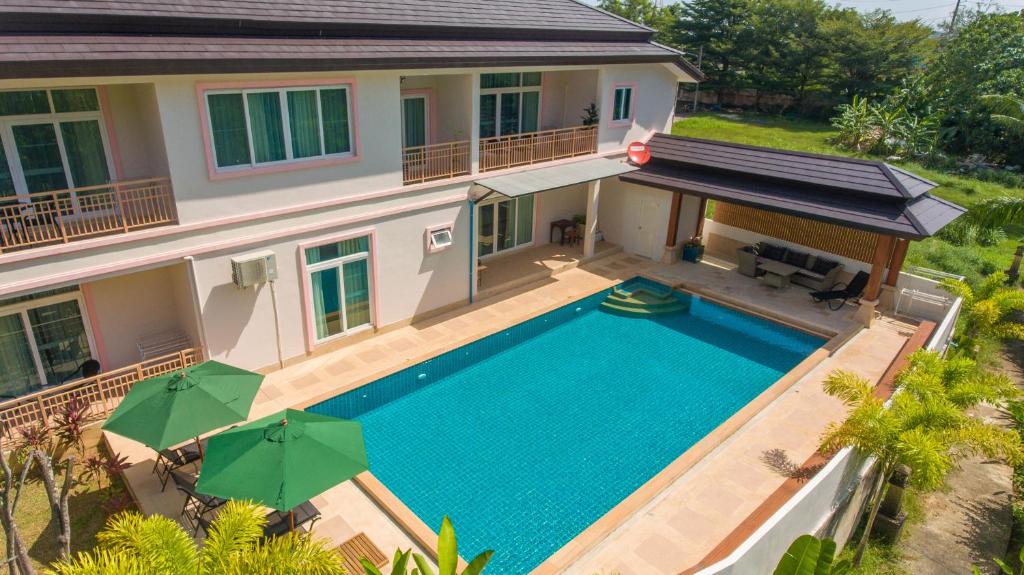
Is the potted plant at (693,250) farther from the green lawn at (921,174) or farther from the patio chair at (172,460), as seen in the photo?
the patio chair at (172,460)

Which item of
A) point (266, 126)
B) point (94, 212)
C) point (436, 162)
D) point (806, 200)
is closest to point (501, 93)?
point (436, 162)

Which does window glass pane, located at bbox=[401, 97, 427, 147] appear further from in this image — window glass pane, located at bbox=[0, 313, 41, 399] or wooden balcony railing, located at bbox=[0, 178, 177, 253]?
window glass pane, located at bbox=[0, 313, 41, 399]

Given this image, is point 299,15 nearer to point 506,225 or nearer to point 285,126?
point 285,126

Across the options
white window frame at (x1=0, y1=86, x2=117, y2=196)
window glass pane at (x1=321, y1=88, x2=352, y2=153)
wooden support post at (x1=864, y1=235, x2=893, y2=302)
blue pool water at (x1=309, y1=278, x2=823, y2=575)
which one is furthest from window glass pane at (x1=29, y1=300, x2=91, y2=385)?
wooden support post at (x1=864, y1=235, x2=893, y2=302)

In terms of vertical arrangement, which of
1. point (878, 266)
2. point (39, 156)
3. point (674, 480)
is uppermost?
point (39, 156)

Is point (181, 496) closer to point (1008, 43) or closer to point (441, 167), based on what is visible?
point (441, 167)

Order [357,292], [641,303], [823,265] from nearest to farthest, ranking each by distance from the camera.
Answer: [357,292] → [641,303] → [823,265]
